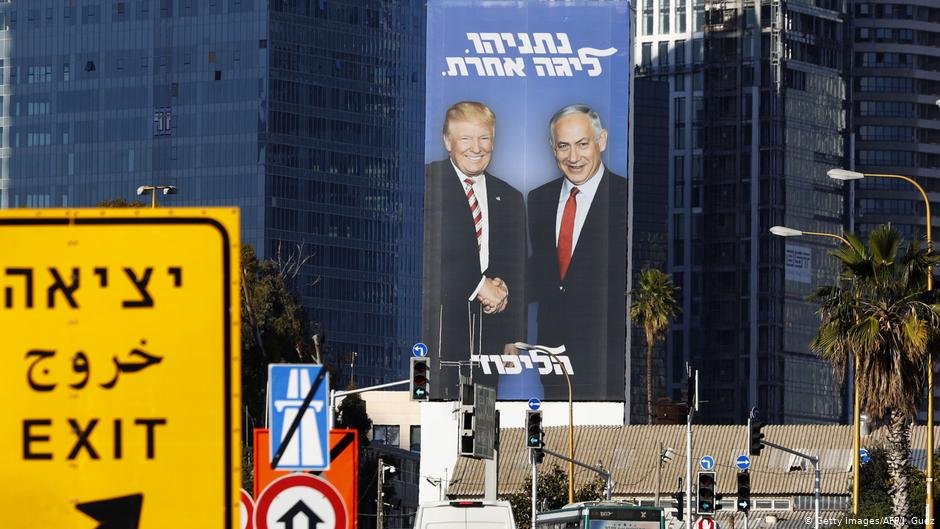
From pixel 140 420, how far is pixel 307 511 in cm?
687

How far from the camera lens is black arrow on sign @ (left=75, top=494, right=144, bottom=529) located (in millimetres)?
7586

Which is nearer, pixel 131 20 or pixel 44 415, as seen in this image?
pixel 44 415

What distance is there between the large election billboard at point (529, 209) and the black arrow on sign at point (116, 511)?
121 meters

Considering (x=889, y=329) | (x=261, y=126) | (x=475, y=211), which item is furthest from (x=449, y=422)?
(x=889, y=329)

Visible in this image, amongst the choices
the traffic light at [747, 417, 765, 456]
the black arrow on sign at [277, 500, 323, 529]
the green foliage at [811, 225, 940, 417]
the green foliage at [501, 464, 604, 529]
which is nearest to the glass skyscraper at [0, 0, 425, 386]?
the green foliage at [501, 464, 604, 529]

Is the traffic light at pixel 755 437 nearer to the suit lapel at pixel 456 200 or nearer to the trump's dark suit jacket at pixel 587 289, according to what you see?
the trump's dark suit jacket at pixel 587 289

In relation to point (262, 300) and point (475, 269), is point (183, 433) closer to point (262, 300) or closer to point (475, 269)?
point (262, 300)

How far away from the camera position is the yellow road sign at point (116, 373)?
7.59 metres

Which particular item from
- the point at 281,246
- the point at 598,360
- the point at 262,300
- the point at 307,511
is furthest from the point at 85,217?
the point at 281,246

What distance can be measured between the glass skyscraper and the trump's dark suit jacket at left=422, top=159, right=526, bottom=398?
152ft

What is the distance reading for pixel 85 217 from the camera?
7.71 m

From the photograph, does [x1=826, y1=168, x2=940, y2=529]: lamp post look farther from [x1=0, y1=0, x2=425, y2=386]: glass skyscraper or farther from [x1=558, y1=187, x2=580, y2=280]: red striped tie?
[x1=0, y1=0, x2=425, y2=386]: glass skyscraper

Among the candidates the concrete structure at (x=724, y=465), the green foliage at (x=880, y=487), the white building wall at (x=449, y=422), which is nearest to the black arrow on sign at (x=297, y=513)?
the green foliage at (x=880, y=487)

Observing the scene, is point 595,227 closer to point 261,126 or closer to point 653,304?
point 653,304
